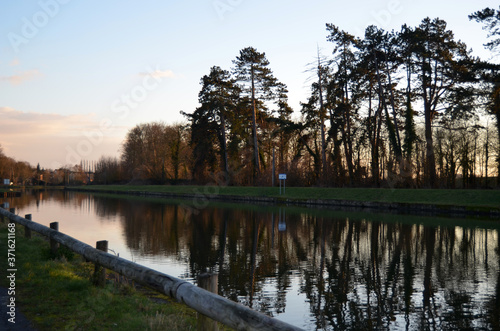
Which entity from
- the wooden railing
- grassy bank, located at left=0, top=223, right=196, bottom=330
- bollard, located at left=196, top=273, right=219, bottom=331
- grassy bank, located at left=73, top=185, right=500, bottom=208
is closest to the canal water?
grassy bank, located at left=0, top=223, right=196, bottom=330

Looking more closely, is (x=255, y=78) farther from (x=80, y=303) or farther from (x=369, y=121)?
(x=80, y=303)

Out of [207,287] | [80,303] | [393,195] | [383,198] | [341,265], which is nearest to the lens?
[207,287]

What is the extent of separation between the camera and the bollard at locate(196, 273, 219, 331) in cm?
407

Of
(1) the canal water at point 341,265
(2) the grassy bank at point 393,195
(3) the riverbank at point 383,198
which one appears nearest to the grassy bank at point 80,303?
(1) the canal water at point 341,265

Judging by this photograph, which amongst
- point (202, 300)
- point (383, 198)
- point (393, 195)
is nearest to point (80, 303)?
point (202, 300)

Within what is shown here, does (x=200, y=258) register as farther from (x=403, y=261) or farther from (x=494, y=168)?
(x=494, y=168)

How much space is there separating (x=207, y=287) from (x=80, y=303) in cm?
298

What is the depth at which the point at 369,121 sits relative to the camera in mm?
39500

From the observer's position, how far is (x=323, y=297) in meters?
8.08

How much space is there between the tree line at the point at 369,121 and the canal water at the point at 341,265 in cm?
1510

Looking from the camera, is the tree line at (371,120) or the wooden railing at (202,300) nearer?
the wooden railing at (202,300)

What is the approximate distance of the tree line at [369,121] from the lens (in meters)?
33.4

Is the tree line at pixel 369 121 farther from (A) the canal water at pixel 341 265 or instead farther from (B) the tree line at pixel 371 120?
(A) the canal water at pixel 341 265

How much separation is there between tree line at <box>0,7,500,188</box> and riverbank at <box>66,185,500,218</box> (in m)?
3.59
